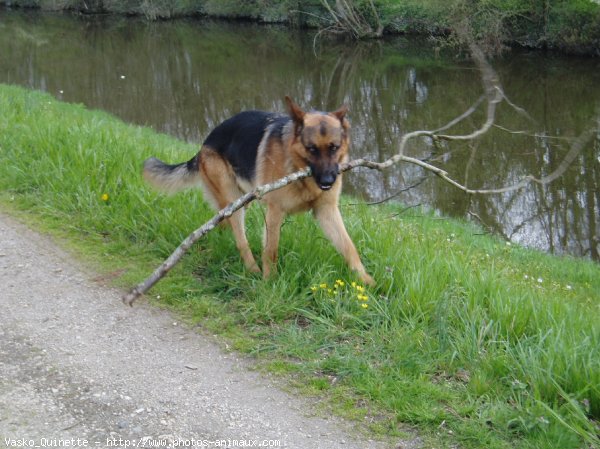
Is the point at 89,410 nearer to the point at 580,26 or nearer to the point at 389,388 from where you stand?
the point at 389,388

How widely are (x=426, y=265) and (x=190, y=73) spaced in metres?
24.4

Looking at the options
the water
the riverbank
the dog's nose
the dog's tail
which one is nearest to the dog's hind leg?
the dog's tail

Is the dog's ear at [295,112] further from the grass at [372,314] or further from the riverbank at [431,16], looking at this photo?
the riverbank at [431,16]

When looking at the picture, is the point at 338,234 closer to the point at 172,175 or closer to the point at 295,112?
the point at 295,112

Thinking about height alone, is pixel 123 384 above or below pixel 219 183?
below

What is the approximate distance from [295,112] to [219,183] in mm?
1288

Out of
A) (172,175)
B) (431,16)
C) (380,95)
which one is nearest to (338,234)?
(172,175)

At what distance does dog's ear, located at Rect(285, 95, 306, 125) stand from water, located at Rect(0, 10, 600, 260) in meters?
1.79

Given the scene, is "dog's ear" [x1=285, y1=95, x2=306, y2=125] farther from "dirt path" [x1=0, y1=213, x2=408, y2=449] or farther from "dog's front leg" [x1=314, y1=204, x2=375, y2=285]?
"dirt path" [x1=0, y1=213, x2=408, y2=449]

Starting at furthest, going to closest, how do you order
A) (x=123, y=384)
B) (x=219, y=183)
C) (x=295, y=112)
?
(x=219, y=183) → (x=295, y=112) → (x=123, y=384)

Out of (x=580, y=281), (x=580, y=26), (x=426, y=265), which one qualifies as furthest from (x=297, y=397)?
(x=580, y=26)

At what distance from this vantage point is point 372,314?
486 cm

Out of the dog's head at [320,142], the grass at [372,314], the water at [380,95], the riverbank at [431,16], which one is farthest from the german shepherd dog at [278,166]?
the riverbank at [431,16]

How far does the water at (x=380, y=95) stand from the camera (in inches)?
537
